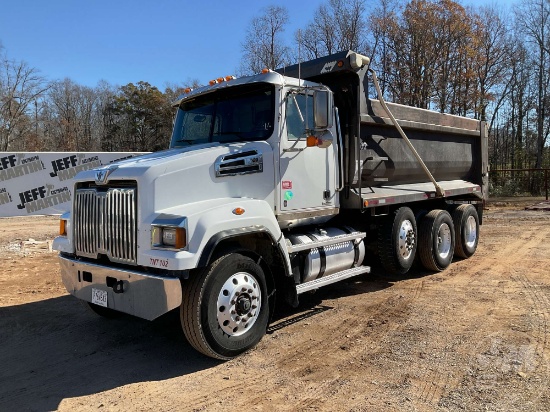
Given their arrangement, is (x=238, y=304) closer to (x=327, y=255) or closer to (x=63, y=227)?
A: (x=327, y=255)

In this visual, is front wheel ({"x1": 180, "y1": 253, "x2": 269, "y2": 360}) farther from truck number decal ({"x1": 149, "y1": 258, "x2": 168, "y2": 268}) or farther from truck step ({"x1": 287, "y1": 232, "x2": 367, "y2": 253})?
truck step ({"x1": 287, "y1": 232, "x2": 367, "y2": 253})

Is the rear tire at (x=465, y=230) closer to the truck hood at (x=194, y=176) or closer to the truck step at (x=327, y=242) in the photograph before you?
the truck step at (x=327, y=242)

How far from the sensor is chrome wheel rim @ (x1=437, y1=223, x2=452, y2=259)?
814cm

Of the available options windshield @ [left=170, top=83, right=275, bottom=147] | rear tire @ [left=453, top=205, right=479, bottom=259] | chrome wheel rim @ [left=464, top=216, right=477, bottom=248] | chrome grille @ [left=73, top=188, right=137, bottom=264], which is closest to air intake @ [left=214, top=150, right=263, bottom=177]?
windshield @ [left=170, top=83, right=275, bottom=147]

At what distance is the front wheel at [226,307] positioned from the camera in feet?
13.0

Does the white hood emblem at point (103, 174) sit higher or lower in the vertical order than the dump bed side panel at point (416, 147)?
lower

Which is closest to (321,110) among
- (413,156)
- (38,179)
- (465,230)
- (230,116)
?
(230,116)

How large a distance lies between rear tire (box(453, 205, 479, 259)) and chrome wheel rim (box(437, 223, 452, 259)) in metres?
0.59

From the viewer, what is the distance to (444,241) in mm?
8289

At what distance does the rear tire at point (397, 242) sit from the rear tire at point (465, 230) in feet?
6.85

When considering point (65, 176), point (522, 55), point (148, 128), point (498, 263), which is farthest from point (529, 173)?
point (148, 128)

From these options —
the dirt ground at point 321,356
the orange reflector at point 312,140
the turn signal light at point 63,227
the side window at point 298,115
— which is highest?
the side window at point 298,115

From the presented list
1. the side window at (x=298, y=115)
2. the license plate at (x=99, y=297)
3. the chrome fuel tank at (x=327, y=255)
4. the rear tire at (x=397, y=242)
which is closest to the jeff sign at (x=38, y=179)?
the rear tire at (x=397, y=242)

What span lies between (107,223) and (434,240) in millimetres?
5614
